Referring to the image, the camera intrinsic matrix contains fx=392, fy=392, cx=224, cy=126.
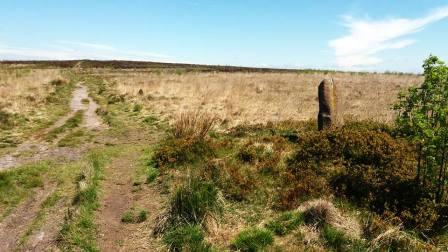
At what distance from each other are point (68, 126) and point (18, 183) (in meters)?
7.52

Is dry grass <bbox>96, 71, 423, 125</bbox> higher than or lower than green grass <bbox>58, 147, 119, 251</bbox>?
higher

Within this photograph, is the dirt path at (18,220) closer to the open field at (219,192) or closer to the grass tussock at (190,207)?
the open field at (219,192)

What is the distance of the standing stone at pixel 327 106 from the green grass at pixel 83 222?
703cm

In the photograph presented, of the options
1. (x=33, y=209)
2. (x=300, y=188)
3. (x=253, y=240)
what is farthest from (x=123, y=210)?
(x=300, y=188)

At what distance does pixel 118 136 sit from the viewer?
603 inches

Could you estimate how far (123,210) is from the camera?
27.3 feet

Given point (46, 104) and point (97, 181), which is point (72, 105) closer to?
point (46, 104)

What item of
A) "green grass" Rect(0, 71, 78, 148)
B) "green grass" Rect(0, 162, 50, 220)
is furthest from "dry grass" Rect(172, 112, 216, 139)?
"green grass" Rect(0, 71, 78, 148)

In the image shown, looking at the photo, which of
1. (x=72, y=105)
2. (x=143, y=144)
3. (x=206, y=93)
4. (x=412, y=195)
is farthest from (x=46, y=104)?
(x=412, y=195)

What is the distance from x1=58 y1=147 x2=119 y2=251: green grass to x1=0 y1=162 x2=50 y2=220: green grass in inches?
47.1

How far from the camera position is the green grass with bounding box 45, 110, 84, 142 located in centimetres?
1515

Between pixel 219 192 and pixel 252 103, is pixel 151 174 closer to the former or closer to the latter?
pixel 219 192

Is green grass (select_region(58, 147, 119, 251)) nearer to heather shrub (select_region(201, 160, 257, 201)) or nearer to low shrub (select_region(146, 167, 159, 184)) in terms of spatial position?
low shrub (select_region(146, 167, 159, 184))

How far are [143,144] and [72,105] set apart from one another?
1170cm
